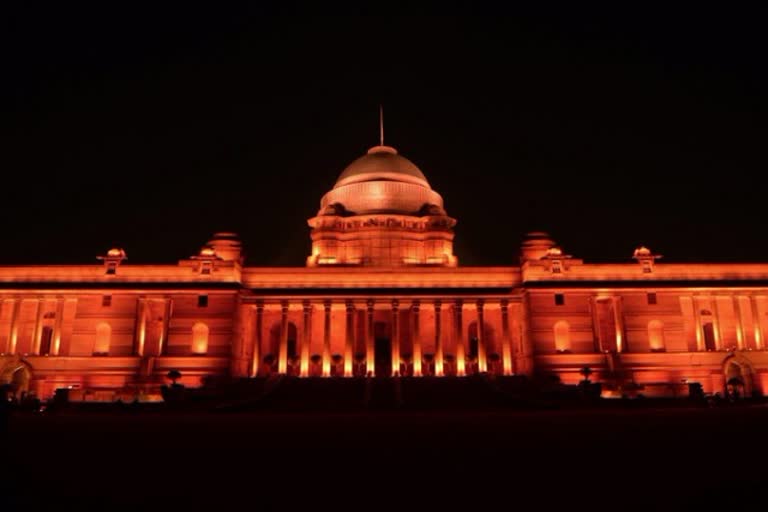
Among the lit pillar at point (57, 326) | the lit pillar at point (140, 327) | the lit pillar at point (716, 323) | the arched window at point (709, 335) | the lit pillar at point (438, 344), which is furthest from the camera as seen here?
the arched window at point (709, 335)

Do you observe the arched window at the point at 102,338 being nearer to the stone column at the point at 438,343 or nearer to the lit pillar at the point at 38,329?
the lit pillar at the point at 38,329

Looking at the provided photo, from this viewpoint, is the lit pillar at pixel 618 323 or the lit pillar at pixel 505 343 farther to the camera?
the lit pillar at pixel 505 343

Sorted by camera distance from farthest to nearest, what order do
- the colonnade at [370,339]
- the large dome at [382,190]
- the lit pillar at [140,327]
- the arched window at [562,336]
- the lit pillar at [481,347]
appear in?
the large dome at [382,190] < the lit pillar at [481,347] < the colonnade at [370,339] < the arched window at [562,336] < the lit pillar at [140,327]

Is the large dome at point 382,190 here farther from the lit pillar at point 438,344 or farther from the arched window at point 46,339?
the arched window at point 46,339

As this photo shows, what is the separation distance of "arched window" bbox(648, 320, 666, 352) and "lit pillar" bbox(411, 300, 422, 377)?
1911 centimetres

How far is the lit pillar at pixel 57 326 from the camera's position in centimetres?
5306

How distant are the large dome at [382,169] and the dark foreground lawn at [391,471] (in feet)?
169

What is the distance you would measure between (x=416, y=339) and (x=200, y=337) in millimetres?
17603

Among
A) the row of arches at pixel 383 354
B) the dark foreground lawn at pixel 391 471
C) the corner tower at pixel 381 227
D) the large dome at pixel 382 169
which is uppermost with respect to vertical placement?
the large dome at pixel 382 169

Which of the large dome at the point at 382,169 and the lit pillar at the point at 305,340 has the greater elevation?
the large dome at the point at 382,169

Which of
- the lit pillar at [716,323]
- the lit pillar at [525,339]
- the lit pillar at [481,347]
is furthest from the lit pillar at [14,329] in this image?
the lit pillar at [716,323]

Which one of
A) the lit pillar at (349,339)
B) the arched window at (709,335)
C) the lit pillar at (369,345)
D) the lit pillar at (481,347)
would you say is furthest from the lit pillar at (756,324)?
the lit pillar at (349,339)

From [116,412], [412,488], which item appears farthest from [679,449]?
[116,412]

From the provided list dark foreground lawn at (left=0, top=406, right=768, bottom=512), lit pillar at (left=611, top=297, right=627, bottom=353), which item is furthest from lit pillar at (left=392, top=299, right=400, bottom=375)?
dark foreground lawn at (left=0, top=406, right=768, bottom=512)
